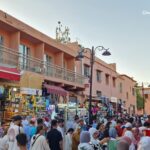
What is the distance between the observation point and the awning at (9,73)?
54.9 ft

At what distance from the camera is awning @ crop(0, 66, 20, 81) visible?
659 inches

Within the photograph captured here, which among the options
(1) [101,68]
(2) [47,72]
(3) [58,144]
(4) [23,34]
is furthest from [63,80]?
(3) [58,144]

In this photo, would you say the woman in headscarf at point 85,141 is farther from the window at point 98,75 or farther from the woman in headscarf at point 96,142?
the window at point 98,75

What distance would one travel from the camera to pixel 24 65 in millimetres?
21234

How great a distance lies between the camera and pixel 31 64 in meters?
22.2

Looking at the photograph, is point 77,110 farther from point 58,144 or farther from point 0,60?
point 58,144

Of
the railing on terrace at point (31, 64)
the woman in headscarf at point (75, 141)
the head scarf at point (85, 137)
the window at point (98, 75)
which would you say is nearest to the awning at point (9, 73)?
the railing on terrace at point (31, 64)

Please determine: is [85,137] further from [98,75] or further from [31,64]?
[98,75]

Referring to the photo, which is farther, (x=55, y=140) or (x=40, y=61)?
(x=40, y=61)

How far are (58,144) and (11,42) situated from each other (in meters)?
14.0

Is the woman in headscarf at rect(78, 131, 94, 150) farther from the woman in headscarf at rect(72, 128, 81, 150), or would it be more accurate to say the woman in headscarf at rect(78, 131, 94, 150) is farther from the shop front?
the shop front

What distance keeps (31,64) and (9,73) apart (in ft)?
16.1

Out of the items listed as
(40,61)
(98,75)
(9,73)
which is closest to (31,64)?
(40,61)

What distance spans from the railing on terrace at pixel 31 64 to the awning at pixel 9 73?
86cm
